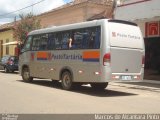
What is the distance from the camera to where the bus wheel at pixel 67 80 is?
55.4 feet

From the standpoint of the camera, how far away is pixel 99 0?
35.2 meters

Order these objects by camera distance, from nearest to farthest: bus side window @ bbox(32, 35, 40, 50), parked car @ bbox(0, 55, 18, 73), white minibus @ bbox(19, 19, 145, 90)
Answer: white minibus @ bbox(19, 19, 145, 90), bus side window @ bbox(32, 35, 40, 50), parked car @ bbox(0, 55, 18, 73)

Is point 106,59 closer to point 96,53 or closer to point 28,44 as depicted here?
point 96,53

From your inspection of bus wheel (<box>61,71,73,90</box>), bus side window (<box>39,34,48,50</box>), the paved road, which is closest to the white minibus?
bus wheel (<box>61,71,73,90</box>)

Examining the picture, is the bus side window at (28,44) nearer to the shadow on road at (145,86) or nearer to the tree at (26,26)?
the shadow on road at (145,86)

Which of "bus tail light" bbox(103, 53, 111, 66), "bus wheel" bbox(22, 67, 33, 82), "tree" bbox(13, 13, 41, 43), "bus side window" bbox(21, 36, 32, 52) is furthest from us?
"tree" bbox(13, 13, 41, 43)

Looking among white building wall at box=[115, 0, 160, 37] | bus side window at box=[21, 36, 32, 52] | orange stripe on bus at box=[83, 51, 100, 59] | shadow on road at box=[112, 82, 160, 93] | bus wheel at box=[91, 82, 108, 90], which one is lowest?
shadow on road at box=[112, 82, 160, 93]

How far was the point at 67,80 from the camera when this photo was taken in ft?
56.3

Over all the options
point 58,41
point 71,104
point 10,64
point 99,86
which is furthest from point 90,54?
point 10,64

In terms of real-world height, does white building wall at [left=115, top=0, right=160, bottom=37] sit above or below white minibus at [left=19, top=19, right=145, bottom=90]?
above

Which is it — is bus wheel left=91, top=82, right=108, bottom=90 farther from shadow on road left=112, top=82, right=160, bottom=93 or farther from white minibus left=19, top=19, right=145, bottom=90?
shadow on road left=112, top=82, right=160, bottom=93

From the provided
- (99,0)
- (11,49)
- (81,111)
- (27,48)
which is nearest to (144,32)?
(27,48)

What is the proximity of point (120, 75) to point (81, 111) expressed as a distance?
15.0 ft

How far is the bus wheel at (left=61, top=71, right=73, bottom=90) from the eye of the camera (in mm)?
16875
